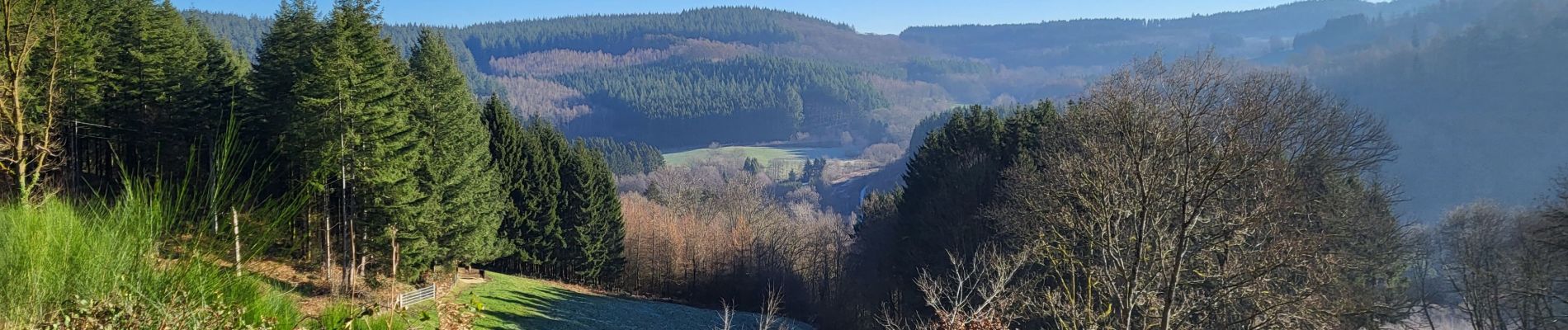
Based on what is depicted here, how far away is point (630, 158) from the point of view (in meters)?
121

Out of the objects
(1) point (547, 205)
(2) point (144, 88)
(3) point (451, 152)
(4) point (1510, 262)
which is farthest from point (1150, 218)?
(1) point (547, 205)

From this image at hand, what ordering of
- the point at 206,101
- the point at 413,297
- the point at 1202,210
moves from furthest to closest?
the point at 206,101
the point at 413,297
the point at 1202,210

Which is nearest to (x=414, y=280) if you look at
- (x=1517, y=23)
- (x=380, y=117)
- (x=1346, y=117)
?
(x=380, y=117)

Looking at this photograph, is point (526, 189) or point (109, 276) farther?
point (526, 189)

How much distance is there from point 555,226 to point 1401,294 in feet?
103

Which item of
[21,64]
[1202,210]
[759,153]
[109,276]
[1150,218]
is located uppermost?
[21,64]

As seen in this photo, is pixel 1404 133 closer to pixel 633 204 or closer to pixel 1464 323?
pixel 1464 323

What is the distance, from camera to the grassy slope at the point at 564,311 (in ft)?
76.7

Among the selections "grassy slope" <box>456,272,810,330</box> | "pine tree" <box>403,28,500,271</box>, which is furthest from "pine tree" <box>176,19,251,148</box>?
"grassy slope" <box>456,272,810,330</box>

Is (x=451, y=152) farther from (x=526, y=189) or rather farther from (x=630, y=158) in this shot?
(x=630, y=158)

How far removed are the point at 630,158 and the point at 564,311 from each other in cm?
9602

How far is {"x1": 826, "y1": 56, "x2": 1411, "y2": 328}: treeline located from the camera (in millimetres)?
10266

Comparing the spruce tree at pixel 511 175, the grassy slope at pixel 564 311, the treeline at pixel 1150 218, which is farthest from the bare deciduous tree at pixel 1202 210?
Answer: the spruce tree at pixel 511 175

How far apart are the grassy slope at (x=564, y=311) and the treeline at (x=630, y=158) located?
77.1 metres
